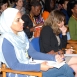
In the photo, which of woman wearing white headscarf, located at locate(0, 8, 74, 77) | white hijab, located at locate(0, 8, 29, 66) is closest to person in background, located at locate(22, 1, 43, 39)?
woman wearing white headscarf, located at locate(0, 8, 74, 77)

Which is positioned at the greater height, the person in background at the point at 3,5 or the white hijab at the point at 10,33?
the person in background at the point at 3,5

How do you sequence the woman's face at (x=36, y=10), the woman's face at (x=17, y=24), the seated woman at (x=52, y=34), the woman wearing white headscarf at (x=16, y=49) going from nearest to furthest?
1. the woman wearing white headscarf at (x=16, y=49)
2. the woman's face at (x=17, y=24)
3. the seated woman at (x=52, y=34)
4. the woman's face at (x=36, y=10)

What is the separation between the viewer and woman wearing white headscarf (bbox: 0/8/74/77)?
2098mm

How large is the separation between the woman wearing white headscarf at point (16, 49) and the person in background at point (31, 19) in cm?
126

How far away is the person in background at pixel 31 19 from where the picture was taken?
376 centimetres

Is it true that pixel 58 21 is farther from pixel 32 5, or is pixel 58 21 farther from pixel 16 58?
pixel 32 5

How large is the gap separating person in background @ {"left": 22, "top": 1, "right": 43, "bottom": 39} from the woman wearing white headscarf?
49.4 inches

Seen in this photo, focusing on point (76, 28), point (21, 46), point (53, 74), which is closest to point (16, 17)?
point (21, 46)

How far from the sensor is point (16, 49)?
2.21 m

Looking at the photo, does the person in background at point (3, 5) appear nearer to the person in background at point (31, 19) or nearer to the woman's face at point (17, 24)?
the person in background at point (31, 19)

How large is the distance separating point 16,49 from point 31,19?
6.00 ft

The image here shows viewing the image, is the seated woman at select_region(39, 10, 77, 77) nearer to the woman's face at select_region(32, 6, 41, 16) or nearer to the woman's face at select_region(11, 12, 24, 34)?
the woman's face at select_region(11, 12, 24, 34)

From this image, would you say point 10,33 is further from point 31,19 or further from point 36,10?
point 36,10

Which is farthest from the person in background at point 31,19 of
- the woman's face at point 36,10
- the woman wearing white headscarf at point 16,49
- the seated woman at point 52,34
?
the woman wearing white headscarf at point 16,49
